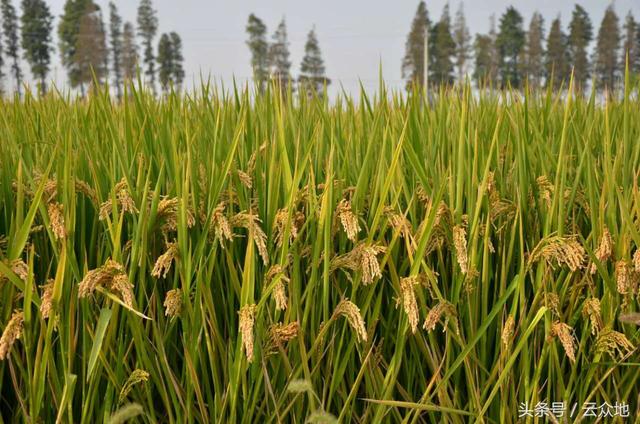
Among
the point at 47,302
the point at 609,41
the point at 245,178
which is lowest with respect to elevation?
the point at 47,302

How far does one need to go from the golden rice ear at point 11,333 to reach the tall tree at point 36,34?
49.4 m

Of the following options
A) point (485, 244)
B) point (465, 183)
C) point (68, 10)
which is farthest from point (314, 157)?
point (68, 10)

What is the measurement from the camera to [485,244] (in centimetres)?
142

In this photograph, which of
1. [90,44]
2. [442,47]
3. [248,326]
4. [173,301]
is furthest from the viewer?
[442,47]

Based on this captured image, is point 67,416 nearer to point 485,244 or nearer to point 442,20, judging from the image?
point 485,244

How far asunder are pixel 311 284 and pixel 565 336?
565 millimetres

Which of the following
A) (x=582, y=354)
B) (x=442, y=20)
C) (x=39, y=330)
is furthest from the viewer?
(x=442, y=20)

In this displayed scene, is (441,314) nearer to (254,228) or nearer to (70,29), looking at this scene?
(254,228)

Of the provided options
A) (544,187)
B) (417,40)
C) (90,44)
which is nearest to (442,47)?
(417,40)

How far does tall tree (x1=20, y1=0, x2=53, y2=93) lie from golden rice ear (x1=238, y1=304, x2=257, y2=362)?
49608 millimetres

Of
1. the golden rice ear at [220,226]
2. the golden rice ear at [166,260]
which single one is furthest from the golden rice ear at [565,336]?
the golden rice ear at [166,260]

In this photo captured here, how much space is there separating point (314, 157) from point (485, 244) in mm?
548

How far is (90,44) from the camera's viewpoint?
157ft

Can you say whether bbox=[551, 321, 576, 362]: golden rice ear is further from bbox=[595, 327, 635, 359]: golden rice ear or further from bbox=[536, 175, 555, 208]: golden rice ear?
bbox=[536, 175, 555, 208]: golden rice ear
